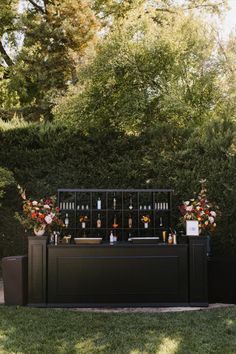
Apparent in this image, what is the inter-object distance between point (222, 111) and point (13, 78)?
790 cm

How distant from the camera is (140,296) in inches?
292

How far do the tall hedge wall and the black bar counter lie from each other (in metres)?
1.91

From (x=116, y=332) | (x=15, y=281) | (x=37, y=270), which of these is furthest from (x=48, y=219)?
(x=116, y=332)

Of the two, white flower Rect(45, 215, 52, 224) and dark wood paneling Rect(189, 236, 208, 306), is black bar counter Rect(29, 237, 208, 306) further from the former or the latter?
white flower Rect(45, 215, 52, 224)

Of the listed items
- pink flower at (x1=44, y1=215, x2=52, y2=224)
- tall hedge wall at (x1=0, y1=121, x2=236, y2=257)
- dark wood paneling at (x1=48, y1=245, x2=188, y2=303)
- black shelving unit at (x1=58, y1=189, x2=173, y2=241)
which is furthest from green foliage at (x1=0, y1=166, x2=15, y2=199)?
dark wood paneling at (x1=48, y1=245, x2=188, y2=303)

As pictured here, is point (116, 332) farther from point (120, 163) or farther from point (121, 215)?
point (120, 163)

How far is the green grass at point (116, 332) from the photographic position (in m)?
5.02

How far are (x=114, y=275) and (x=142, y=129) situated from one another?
4208 millimetres

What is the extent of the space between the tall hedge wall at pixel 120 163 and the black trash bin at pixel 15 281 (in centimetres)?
296

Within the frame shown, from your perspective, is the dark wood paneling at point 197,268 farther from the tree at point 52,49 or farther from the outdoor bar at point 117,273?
the tree at point 52,49

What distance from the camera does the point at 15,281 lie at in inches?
292

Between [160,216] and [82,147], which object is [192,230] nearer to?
[160,216]

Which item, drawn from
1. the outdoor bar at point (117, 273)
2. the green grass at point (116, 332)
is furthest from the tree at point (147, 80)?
the green grass at point (116, 332)

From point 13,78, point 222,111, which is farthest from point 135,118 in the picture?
point 13,78
